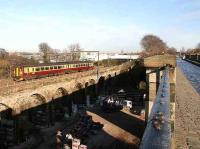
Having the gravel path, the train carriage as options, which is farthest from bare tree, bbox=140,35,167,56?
the gravel path

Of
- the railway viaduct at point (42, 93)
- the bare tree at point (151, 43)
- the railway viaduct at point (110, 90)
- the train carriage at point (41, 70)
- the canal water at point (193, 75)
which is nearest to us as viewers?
the railway viaduct at point (110, 90)

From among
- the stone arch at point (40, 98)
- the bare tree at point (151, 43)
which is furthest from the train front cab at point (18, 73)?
the bare tree at point (151, 43)

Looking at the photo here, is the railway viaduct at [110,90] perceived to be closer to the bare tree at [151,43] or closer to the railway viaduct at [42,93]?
the railway viaduct at [42,93]

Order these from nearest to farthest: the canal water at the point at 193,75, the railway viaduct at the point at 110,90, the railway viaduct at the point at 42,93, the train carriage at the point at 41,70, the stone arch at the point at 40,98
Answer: the railway viaduct at the point at 110,90
the railway viaduct at the point at 42,93
the stone arch at the point at 40,98
the canal water at the point at 193,75
the train carriage at the point at 41,70

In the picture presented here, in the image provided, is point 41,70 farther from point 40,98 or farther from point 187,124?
point 187,124

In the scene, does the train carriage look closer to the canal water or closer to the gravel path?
the canal water

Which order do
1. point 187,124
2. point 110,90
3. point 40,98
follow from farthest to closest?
point 110,90, point 40,98, point 187,124

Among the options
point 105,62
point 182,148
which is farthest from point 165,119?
point 105,62

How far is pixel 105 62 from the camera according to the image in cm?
9462

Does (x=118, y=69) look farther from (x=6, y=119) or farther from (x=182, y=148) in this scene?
(x=182, y=148)

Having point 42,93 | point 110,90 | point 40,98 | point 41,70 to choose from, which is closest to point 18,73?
point 41,70

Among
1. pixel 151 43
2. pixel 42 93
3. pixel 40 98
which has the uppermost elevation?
pixel 151 43

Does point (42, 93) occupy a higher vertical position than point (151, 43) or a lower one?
lower

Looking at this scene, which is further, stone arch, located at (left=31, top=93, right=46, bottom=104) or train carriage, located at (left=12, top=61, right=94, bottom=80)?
train carriage, located at (left=12, top=61, right=94, bottom=80)
